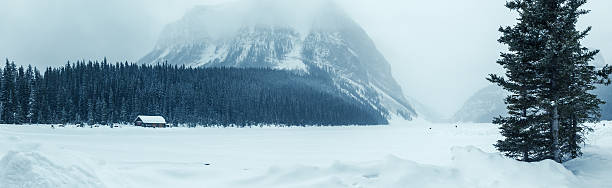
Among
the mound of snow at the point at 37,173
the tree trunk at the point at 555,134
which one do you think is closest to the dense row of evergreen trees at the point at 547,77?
the tree trunk at the point at 555,134

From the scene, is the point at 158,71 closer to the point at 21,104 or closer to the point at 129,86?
the point at 129,86

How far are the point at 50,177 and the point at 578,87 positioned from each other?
2045 cm

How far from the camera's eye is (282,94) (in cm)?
17700

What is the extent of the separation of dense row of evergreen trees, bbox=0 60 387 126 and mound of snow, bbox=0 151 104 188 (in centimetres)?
9498

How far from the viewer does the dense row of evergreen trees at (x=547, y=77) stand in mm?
17734

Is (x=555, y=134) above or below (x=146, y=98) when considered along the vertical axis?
below

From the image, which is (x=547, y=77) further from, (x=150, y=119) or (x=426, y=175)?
(x=150, y=119)

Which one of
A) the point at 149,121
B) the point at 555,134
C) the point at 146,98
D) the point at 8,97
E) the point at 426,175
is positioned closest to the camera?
the point at 426,175

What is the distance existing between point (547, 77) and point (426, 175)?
31.5 ft

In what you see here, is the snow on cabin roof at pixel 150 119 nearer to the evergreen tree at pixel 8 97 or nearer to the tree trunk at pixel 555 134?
the evergreen tree at pixel 8 97

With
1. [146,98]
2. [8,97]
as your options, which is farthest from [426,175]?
[146,98]

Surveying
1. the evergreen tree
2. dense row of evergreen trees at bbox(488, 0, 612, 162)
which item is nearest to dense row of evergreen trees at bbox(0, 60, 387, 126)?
the evergreen tree

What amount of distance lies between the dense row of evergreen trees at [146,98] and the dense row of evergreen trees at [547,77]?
9937 cm

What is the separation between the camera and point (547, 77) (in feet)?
59.7
